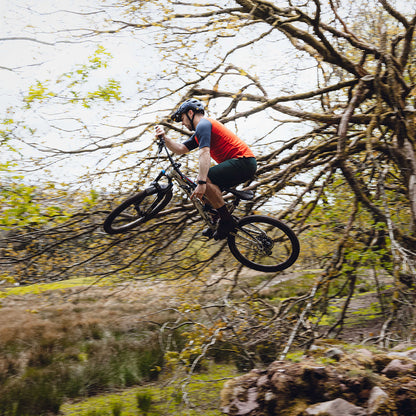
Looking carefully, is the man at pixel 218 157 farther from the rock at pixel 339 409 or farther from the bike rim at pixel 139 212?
the rock at pixel 339 409

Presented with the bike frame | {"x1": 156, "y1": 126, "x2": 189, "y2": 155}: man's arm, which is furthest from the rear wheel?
{"x1": 156, "y1": 126, "x2": 189, "y2": 155}: man's arm

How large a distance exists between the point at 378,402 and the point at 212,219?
267 cm

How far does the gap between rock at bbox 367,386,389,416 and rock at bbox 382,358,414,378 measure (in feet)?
0.84

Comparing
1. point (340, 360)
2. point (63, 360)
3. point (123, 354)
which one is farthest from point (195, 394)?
point (340, 360)

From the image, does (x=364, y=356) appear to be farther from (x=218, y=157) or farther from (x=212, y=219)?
(x=218, y=157)

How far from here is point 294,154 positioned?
21.6ft

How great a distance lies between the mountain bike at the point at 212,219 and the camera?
4672 millimetres

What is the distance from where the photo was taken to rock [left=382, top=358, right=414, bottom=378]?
446cm

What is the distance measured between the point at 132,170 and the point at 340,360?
4150 mm

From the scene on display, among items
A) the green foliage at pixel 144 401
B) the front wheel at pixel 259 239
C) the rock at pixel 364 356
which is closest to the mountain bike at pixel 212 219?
the front wheel at pixel 259 239

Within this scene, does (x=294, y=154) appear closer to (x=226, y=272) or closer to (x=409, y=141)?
(x=409, y=141)

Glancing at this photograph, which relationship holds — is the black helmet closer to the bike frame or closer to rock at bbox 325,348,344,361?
the bike frame

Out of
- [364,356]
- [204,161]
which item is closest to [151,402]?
[364,356]

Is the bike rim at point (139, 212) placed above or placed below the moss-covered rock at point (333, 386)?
above
